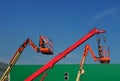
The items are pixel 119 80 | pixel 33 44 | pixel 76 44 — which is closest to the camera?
pixel 76 44

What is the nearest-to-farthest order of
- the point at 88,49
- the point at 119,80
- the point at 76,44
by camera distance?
1. the point at 76,44
2. the point at 88,49
3. the point at 119,80

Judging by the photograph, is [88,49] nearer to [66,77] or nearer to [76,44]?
[76,44]

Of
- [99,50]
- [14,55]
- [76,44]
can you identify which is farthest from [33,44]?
[99,50]

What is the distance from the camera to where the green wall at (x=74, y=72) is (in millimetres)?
66875

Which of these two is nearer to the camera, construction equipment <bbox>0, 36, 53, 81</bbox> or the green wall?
construction equipment <bbox>0, 36, 53, 81</bbox>

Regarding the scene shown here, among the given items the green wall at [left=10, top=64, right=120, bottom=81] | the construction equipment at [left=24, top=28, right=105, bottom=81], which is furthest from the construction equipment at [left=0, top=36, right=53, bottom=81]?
the green wall at [left=10, top=64, right=120, bottom=81]

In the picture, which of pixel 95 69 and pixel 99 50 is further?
pixel 95 69

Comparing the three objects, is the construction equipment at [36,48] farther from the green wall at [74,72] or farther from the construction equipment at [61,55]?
the green wall at [74,72]

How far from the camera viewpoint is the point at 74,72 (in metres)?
68.2

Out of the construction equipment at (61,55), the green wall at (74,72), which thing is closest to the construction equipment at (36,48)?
the construction equipment at (61,55)

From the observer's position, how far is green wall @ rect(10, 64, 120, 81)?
66.9 m

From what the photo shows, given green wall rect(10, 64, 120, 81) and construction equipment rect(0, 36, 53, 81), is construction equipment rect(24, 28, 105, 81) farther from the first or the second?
green wall rect(10, 64, 120, 81)

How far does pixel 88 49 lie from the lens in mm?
51594

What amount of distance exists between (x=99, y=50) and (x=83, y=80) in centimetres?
1432
